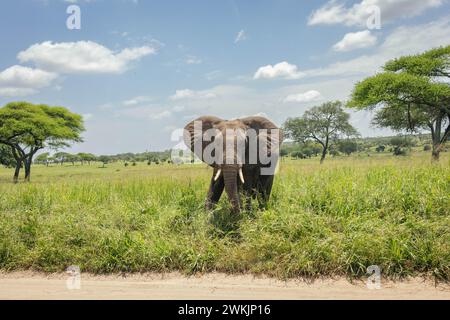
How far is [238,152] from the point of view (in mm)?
5090

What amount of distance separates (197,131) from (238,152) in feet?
4.00

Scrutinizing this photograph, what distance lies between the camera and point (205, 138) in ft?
19.0

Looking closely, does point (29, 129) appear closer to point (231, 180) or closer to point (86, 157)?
point (231, 180)

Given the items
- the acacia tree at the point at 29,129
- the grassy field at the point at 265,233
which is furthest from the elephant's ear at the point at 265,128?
the acacia tree at the point at 29,129

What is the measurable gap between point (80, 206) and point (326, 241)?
4765 millimetres

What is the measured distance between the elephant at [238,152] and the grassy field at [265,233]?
1.12 ft

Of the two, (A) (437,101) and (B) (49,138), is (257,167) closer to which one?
(A) (437,101)

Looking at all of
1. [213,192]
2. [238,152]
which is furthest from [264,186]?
[238,152]

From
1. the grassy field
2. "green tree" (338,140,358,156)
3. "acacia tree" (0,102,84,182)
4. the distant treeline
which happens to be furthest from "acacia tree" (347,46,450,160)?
the distant treeline

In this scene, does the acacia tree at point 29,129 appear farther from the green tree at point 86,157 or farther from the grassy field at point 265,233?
the green tree at point 86,157

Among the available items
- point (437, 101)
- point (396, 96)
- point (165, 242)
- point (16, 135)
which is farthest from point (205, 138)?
point (16, 135)

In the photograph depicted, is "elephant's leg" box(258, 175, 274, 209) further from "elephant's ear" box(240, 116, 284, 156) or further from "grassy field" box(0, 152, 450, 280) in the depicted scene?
"elephant's ear" box(240, 116, 284, 156)

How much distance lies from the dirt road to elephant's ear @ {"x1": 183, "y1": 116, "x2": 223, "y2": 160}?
2.62m
